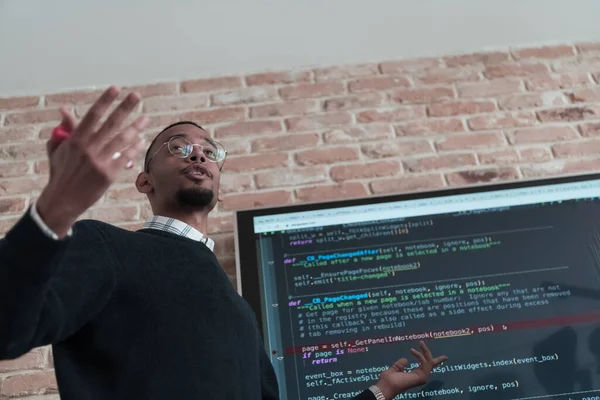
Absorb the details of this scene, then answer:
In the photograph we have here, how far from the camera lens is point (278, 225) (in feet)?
6.32

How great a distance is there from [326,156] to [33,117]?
110 cm

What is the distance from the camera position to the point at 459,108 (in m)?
2.33

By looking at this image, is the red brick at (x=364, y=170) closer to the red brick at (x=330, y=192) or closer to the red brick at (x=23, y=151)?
the red brick at (x=330, y=192)

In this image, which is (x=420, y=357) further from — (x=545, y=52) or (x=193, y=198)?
(x=545, y=52)

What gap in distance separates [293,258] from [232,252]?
0.22m

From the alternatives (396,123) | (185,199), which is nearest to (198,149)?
(185,199)

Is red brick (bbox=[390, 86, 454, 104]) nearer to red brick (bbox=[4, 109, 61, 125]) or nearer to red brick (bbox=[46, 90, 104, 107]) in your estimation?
red brick (bbox=[46, 90, 104, 107])

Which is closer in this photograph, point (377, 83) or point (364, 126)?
point (364, 126)

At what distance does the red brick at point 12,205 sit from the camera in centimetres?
211

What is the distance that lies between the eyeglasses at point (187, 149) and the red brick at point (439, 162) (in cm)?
76

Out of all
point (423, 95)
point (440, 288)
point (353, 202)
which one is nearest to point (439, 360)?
point (440, 288)

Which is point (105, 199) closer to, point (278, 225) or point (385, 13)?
point (278, 225)

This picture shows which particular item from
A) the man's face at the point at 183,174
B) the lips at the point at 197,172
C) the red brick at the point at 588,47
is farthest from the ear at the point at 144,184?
the red brick at the point at 588,47

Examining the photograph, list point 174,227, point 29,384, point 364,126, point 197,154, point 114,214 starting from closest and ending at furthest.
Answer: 1. point 174,227
2. point 197,154
3. point 29,384
4. point 114,214
5. point 364,126
